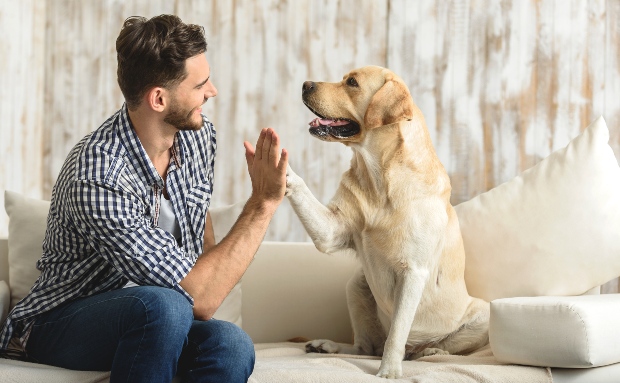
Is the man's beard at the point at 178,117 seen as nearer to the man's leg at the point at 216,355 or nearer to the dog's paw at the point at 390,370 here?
the man's leg at the point at 216,355

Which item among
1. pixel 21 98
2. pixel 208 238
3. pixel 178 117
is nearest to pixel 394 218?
pixel 208 238

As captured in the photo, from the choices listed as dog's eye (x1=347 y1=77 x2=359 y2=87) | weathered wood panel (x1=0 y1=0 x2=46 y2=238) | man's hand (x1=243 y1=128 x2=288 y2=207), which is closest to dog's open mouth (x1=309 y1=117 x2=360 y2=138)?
dog's eye (x1=347 y1=77 x2=359 y2=87)

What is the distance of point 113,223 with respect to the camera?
5.41 feet

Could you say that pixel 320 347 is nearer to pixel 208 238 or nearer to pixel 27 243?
pixel 208 238

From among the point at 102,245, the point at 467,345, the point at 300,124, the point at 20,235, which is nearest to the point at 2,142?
the point at 20,235

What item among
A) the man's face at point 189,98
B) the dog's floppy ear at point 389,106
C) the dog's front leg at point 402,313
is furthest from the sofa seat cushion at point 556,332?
the man's face at point 189,98

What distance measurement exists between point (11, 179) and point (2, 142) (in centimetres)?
16

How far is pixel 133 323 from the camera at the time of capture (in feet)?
5.22

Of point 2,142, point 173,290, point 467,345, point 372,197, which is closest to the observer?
point 173,290

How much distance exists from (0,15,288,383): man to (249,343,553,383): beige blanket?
0.13 metres

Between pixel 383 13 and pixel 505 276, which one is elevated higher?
pixel 383 13

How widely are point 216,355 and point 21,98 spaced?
6.16 feet

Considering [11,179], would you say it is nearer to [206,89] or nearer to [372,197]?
[206,89]

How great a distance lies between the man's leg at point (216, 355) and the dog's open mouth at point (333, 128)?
25.7 inches
